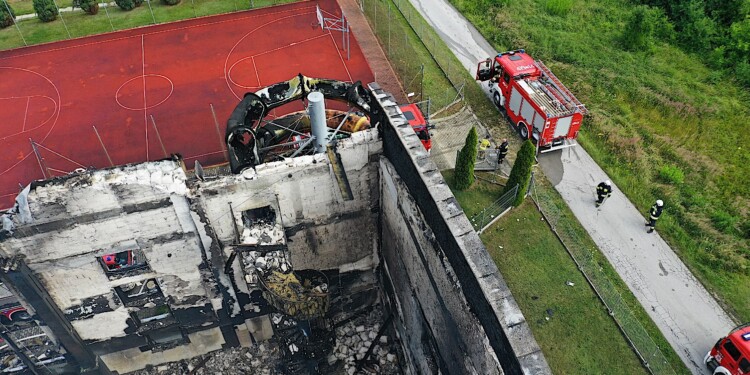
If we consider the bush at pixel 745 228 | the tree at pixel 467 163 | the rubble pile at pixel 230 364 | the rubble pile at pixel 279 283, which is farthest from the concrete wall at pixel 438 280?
the bush at pixel 745 228

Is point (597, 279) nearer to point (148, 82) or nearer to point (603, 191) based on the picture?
point (603, 191)

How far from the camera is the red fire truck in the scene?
73.8 ft

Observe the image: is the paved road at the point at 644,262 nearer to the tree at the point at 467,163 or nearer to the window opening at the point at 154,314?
the tree at the point at 467,163

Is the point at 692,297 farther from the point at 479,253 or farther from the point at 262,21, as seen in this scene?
the point at 262,21

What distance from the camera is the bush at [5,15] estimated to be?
31.5m

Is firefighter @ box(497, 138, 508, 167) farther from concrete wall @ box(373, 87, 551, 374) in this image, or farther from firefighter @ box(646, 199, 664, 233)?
concrete wall @ box(373, 87, 551, 374)

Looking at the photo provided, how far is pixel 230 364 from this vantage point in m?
16.8

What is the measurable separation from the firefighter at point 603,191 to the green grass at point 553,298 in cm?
262

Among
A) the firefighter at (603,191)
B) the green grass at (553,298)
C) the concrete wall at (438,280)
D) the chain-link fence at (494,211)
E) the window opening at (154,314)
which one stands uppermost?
the concrete wall at (438,280)

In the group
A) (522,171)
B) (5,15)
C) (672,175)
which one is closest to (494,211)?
(522,171)

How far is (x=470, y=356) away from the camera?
10.6 meters

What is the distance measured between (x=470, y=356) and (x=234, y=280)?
7.47m

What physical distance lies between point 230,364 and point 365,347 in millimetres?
4461

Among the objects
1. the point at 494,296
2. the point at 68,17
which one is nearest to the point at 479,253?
the point at 494,296
